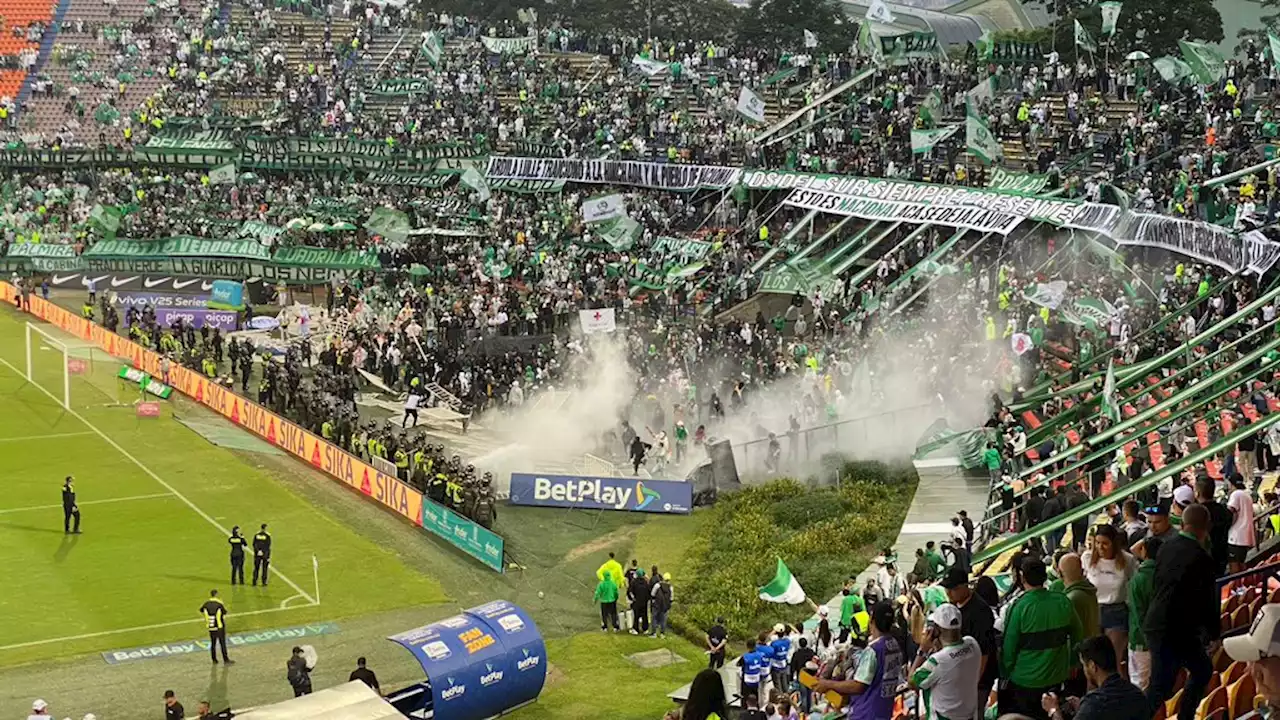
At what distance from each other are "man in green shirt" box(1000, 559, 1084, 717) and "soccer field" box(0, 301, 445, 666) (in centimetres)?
2148

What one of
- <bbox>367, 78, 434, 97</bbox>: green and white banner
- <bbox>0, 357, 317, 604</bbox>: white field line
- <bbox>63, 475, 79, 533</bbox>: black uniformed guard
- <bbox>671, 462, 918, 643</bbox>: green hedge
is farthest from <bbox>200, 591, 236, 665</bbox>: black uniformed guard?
<bbox>367, 78, 434, 97</bbox>: green and white banner

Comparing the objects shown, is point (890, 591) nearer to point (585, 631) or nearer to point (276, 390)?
point (585, 631)

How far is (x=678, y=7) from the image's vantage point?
96.8 m

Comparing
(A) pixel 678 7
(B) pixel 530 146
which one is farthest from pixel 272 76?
(A) pixel 678 7

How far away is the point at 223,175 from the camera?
70812 mm

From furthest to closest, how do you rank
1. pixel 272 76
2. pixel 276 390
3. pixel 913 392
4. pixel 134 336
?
pixel 272 76, pixel 134 336, pixel 276 390, pixel 913 392

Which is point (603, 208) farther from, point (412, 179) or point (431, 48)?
point (431, 48)

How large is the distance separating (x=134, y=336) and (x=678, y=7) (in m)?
49.2

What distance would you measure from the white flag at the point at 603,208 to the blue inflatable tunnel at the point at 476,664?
29.9 metres

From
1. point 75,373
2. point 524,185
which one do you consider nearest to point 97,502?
point 75,373

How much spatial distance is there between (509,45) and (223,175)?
14.0m

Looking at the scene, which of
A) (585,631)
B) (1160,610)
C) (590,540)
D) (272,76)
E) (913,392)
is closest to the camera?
(1160,610)

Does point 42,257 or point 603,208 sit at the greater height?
point 603,208

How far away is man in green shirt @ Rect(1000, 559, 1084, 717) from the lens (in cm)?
1247
